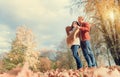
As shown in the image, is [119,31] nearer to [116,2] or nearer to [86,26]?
[116,2]

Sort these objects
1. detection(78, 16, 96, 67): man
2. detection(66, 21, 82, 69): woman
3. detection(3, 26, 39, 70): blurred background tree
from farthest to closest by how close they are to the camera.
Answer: detection(3, 26, 39, 70): blurred background tree < detection(66, 21, 82, 69): woman < detection(78, 16, 96, 67): man

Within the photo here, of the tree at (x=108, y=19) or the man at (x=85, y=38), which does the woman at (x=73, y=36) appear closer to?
the man at (x=85, y=38)

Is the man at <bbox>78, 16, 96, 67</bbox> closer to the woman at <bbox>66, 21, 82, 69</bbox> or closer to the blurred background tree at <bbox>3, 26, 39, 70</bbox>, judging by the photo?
the woman at <bbox>66, 21, 82, 69</bbox>

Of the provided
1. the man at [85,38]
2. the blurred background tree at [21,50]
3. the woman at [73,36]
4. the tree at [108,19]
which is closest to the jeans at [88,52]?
the man at [85,38]

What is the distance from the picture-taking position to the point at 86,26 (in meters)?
11.4

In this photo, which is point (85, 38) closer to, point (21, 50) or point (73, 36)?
point (73, 36)

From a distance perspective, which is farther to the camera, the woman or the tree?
the tree

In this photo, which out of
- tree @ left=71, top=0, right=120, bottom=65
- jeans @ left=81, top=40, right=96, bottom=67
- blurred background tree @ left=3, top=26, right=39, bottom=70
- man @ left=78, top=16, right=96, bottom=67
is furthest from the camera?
blurred background tree @ left=3, top=26, right=39, bottom=70

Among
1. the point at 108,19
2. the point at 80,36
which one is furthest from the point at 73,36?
the point at 108,19

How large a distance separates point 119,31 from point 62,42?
43882mm

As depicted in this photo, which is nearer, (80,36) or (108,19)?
(80,36)

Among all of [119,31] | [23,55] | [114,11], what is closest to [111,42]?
[119,31]

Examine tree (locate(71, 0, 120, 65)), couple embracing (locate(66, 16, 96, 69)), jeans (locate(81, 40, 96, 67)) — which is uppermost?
tree (locate(71, 0, 120, 65))

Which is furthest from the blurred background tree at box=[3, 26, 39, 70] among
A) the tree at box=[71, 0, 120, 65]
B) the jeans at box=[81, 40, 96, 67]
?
the jeans at box=[81, 40, 96, 67]
